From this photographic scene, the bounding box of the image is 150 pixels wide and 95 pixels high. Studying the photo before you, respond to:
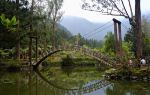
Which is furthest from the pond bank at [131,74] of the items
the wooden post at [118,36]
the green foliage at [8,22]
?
the green foliage at [8,22]

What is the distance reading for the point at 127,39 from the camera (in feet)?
204

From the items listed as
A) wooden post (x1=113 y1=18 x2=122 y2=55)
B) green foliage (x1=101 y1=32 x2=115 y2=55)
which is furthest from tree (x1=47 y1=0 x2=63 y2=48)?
wooden post (x1=113 y1=18 x2=122 y2=55)

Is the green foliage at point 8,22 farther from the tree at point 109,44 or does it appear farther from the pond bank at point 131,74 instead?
the tree at point 109,44

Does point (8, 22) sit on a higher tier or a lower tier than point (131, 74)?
higher

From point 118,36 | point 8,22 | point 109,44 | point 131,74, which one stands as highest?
point 8,22

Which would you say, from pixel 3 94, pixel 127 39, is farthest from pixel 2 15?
pixel 127 39

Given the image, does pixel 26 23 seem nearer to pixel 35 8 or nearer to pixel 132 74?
pixel 35 8

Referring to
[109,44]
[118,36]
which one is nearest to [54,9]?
[109,44]

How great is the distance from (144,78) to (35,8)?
2225 cm

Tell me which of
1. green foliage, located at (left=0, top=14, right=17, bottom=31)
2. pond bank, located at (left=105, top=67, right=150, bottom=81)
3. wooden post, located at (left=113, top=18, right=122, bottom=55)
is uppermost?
green foliage, located at (left=0, top=14, right=17, bottom=31)

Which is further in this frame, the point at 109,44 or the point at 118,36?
the point at 109,44

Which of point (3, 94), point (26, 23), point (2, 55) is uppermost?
point (26, 23)

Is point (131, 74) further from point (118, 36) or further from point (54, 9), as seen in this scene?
point (54, 9)

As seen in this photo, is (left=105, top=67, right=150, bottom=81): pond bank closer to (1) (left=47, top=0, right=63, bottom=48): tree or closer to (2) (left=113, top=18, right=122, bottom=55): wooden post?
(2) (left=113, top=18, right=122, bottom=55): wooden post
